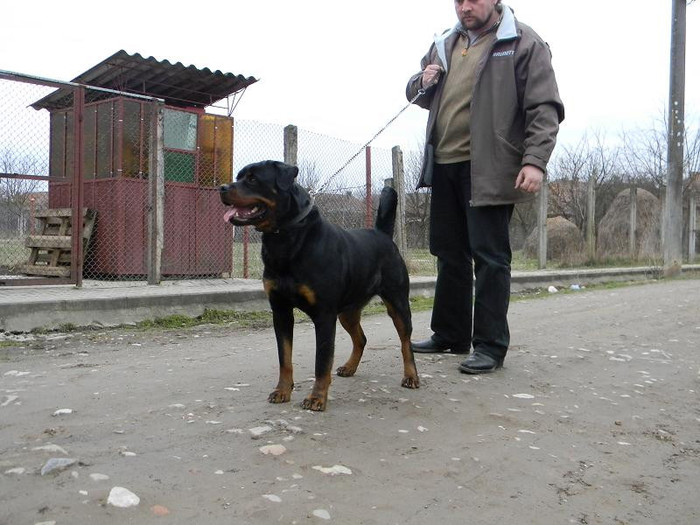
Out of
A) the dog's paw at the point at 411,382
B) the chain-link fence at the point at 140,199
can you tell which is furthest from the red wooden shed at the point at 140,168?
the dog's paw at the point at 411,382

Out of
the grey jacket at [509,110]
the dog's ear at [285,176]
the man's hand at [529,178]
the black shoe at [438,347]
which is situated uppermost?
the grey jacket at [509,110]

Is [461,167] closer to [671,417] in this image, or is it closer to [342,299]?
[342,299]

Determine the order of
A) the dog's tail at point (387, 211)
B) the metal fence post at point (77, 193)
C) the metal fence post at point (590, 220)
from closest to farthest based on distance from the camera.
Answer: the dog's tail at point (387, 211) → the metal fence post at point (77, 193) → the metal fence post at point (590, 220)

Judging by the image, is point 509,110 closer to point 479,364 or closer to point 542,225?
point 479,364

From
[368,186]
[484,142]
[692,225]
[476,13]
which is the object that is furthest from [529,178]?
[692,225]

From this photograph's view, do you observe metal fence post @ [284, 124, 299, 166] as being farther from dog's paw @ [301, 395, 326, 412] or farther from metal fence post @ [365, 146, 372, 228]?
dog's paw @ [301, 395, 326, 412]

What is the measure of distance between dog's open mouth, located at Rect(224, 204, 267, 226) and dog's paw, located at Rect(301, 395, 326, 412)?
2.86ft

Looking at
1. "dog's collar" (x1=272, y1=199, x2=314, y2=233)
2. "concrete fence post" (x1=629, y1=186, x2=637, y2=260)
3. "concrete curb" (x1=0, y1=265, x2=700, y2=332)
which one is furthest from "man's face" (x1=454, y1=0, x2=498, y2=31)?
"concrete fence post" (x1=629, y1=186, x2=637, y2=260)

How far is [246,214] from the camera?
10.1ft

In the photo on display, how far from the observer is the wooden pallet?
839cm

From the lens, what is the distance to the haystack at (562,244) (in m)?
16.3

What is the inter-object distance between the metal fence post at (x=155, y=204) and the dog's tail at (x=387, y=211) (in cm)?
451

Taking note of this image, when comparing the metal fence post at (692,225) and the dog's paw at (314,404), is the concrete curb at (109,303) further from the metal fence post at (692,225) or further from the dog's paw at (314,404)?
the metal fence post at (692,225)

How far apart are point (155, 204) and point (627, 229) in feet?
47.8
